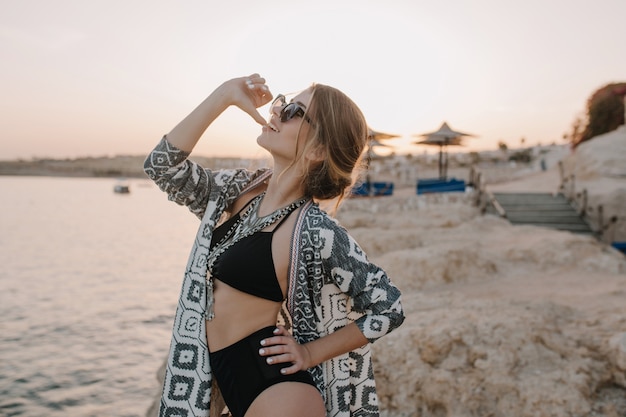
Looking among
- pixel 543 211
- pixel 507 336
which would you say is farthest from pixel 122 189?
pixel 507 336

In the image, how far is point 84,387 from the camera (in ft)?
19.0

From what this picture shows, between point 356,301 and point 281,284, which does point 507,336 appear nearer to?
point 356,301

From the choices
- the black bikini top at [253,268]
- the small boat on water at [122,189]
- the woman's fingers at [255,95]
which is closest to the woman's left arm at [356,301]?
the black bikini top at [253,268]

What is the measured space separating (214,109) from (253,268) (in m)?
0.59

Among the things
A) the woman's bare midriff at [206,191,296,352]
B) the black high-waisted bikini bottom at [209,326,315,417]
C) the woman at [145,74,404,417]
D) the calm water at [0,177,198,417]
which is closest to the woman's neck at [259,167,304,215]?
the woman at [145,74,404,417]

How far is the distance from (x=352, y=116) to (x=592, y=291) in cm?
535

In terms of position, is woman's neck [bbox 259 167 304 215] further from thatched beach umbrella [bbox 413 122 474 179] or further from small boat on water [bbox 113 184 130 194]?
small boat on water [bbox 113 184 130 194]

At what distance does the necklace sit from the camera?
1581 mm

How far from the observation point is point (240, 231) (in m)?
1.65

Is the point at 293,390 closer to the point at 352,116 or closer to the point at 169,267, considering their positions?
the point at 352,116

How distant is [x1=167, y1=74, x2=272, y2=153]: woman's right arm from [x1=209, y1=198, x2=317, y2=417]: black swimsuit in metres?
0.41

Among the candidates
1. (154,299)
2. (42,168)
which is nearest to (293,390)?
(154,299)

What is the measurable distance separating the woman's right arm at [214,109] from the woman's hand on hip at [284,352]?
27.4 inches

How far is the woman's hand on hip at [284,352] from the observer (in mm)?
1428
